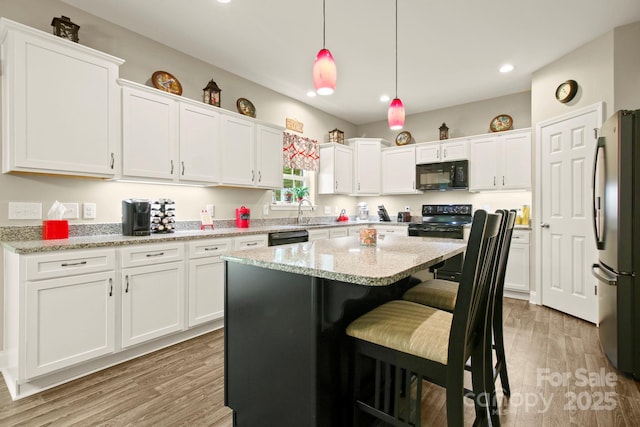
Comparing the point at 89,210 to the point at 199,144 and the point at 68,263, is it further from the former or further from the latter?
the point at 199,144

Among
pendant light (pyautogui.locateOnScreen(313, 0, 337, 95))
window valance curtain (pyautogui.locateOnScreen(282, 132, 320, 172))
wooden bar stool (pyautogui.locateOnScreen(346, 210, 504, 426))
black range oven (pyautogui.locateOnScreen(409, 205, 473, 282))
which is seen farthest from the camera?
window valance curtain (pyautogui.locateOnScreen(282, 132, 320, 172))

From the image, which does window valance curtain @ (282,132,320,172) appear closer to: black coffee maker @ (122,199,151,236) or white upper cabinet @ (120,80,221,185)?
white upper cabinet @ (120,80,221,185)

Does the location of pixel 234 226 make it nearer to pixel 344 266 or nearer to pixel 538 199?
pixel 344 266

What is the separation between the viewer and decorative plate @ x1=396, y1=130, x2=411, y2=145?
5518mm

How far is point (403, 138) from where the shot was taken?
5.56 m

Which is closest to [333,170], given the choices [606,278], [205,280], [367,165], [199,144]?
[367,165]

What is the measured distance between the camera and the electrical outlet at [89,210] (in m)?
2.62

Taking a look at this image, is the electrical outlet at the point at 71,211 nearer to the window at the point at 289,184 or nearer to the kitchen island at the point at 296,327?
the kitchen island at the point at 296,327

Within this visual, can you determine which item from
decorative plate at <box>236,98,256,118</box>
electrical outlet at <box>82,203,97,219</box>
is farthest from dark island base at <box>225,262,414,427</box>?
decorative plate at <box>236,98,256,118</box>

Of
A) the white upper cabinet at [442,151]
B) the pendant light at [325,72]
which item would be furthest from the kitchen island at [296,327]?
the white upper cabinet at [442,151]

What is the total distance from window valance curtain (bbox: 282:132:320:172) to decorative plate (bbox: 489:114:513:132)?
2.66 metres

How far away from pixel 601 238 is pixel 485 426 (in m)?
1.94

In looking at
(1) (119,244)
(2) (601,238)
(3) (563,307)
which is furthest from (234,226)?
(3) (563,307)

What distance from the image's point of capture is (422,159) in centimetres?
510
